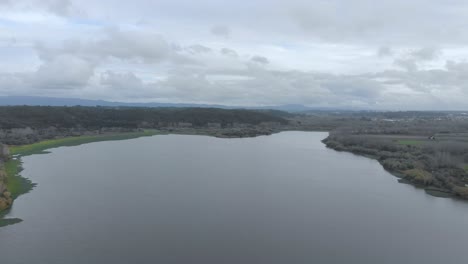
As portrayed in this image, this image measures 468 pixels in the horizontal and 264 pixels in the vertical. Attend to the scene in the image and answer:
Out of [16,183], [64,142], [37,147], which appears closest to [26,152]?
[37,147]

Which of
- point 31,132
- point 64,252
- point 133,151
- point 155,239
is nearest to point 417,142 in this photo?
point 133,151

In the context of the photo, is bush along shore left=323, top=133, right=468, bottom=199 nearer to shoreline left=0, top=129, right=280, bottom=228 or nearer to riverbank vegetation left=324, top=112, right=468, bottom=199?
riverbank vegetation left=324, top=112, right=468, bottom=199

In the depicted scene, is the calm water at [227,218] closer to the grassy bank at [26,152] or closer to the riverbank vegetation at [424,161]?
the grassy bank at [26,152]

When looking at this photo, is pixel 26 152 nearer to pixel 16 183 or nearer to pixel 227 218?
pixel 16 183

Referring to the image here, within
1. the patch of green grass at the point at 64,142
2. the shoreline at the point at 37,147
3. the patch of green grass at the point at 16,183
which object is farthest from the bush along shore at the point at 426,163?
the patch of green grass at the point at 64,142

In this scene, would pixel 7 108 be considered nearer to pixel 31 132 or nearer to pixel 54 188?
pixel 31 132

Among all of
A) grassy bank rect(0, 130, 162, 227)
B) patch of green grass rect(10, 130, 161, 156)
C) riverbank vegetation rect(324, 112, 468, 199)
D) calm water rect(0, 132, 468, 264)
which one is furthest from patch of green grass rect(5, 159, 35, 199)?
riverbank vegetation rect(324, 112, 468, 199)
